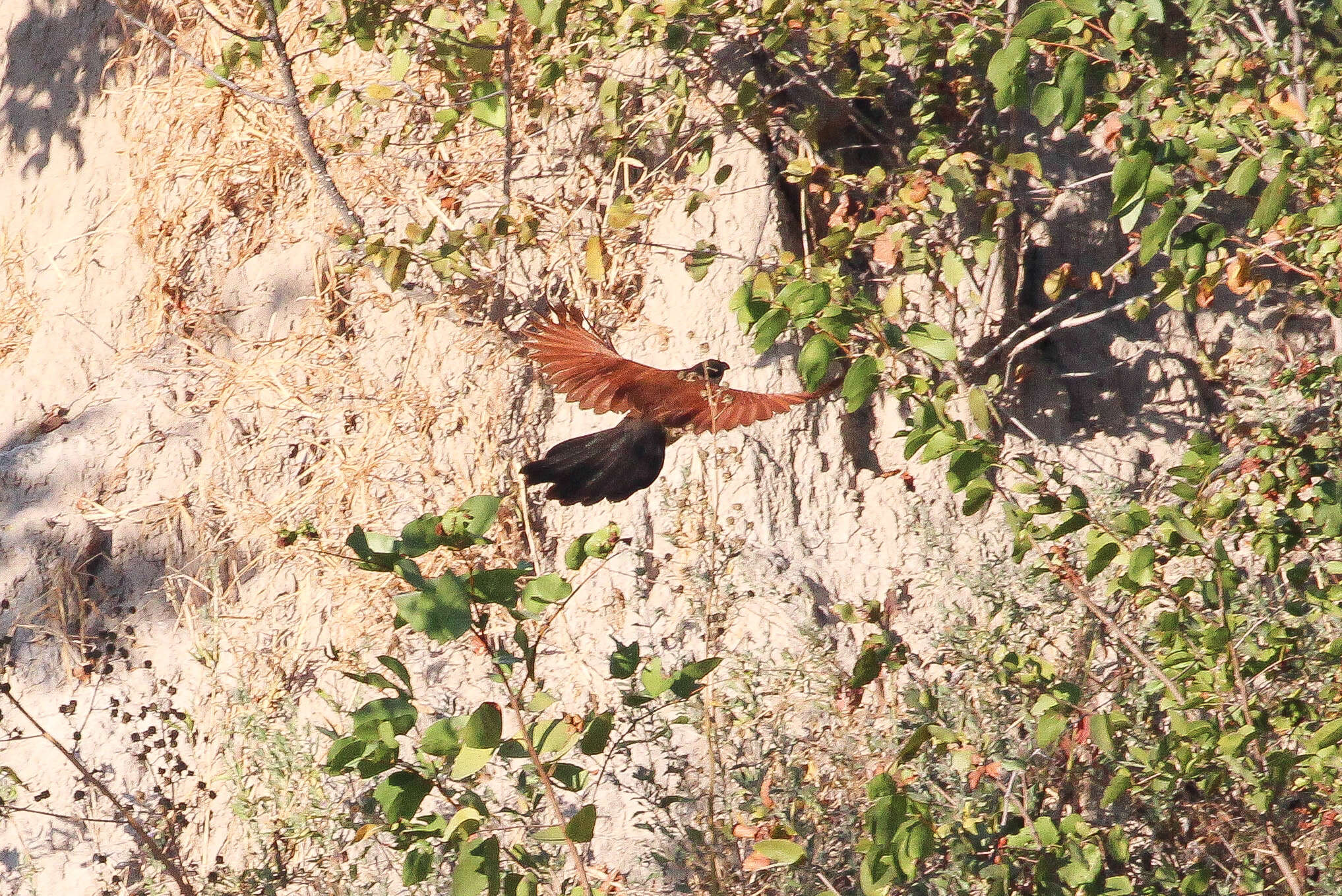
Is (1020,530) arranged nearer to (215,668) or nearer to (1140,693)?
(1140,693)

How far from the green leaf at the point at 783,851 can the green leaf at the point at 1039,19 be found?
1.25 m

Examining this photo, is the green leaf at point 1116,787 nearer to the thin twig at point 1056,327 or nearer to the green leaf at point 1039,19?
the green leaf at point 1039,19

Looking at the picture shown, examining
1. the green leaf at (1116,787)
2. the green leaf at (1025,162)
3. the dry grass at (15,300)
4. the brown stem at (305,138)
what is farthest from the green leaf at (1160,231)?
the dry grass at (15,300)

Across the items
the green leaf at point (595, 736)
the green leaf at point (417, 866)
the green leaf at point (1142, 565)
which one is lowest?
the green leaf at point (1142, 565)

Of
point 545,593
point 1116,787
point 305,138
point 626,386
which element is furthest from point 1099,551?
point 305,138

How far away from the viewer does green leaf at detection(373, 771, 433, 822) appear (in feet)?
5.04

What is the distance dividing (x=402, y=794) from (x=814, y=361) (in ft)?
2.92

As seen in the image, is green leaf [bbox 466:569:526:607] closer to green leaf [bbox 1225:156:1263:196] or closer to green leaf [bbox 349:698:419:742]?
green leaf [bbox 349:698:419:742]

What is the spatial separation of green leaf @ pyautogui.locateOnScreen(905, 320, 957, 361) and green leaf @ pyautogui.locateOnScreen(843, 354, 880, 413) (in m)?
0.08

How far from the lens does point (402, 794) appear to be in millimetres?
1562

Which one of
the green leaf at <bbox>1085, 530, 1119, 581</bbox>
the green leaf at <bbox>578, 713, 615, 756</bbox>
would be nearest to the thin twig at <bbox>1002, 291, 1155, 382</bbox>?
the green leaf at <bbox>1085, 530, 1119, 581</bbox>

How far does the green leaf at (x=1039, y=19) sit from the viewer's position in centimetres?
167

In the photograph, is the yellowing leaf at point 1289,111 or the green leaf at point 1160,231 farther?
the yellowing leaf at point 1289,111

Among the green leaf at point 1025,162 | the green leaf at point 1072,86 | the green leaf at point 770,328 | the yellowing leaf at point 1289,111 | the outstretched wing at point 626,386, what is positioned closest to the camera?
the green leaf at point 1072,86
